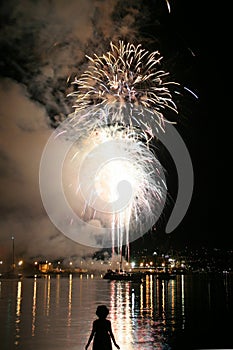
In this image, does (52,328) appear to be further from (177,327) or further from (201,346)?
(201,346)

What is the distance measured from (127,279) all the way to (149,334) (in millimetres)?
78182

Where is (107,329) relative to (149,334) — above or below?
above

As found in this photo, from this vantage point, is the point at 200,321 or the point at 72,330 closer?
the point at 72,330

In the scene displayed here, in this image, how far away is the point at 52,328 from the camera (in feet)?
52.2

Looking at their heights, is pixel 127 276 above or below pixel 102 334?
below

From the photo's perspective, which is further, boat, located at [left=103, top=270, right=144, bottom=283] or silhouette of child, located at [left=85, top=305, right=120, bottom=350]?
boat, located at [left=103, top=270, right=144, bottom=283]

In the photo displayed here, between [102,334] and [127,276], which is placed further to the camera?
[127,276]

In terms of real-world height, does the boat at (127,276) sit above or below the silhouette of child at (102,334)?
below

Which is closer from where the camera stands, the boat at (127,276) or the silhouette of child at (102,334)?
the silhouette of child at (102,334)

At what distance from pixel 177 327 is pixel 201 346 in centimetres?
409

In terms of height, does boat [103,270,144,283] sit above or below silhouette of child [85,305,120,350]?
below

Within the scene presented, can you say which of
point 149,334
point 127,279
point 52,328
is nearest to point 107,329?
point 149,334

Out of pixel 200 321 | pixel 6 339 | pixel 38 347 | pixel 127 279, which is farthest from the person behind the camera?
pixel 127 279

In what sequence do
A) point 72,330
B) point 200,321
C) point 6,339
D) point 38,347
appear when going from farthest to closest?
point 200,321 → point 72,330 → point 6,339 → point 38,347
